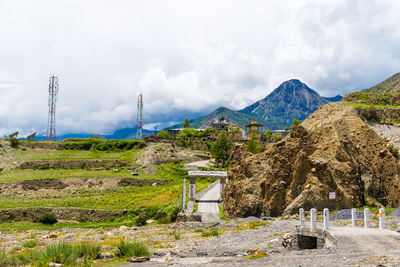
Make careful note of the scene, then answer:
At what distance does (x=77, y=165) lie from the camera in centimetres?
6994

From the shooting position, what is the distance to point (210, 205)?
3788cm

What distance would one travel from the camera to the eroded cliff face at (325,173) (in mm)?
23312

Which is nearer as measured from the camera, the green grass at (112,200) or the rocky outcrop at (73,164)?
the green grass at (112,200)

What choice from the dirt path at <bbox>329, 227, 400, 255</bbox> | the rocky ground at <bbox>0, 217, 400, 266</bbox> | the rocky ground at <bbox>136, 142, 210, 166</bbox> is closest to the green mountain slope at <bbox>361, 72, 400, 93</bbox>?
the rocky ground at <bbox>136, 142, 210, 166</bbox>

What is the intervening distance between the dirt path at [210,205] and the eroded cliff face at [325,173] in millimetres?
3046

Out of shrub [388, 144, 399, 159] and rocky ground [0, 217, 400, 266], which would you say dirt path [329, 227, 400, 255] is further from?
shrub [388, 144, 399, 159]

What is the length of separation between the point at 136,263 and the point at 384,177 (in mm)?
19588

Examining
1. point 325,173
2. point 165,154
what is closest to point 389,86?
point 165,154

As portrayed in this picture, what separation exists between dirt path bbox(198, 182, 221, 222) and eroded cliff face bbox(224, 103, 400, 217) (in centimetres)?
305

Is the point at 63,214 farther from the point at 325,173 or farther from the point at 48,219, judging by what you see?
the point at 325,173

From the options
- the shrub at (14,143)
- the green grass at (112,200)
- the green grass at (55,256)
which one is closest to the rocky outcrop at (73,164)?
the green grass at (112,200)

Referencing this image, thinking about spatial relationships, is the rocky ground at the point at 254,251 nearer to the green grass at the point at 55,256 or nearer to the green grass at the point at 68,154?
the green grass at the point at 55,256

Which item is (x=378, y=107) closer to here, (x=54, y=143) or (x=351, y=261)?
(x=351, y=261)

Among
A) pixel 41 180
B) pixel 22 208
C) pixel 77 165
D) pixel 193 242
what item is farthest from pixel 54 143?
pixel 193 242
